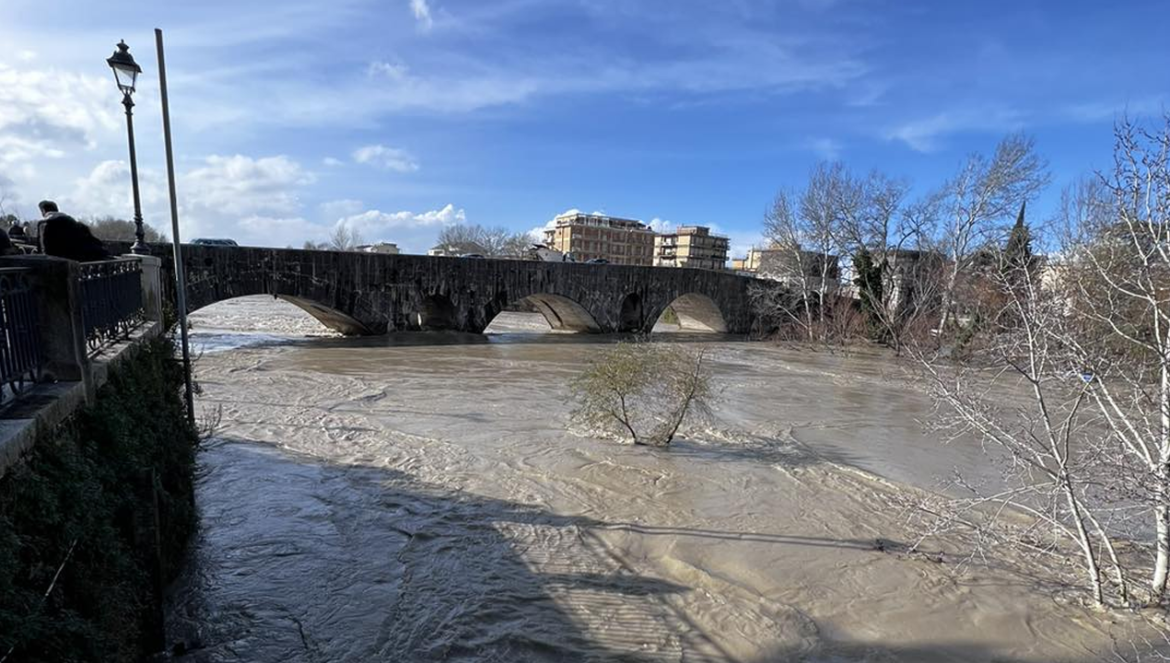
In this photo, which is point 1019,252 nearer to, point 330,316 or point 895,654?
point 895,654

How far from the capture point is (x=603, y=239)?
120 meters

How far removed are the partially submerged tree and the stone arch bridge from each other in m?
16.4

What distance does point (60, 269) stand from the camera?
3.80 m

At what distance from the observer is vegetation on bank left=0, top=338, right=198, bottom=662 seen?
2727 millimetres

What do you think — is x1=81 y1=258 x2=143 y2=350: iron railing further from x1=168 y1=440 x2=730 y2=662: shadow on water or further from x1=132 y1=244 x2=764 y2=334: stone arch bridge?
x1=132 y1=244 x2=764 y2=334: stone arch bridge

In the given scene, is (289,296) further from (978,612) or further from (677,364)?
(978,612)

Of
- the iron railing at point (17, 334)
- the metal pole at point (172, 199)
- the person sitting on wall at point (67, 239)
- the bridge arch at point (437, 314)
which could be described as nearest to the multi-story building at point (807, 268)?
the bridge arch at point (437, 314)

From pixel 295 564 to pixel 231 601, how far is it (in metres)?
0.77

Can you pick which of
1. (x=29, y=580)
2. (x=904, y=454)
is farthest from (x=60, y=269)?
(x=904, y=454)

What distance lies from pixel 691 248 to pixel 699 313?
273ft

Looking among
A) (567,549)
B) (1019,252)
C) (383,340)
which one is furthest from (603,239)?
(567,549)

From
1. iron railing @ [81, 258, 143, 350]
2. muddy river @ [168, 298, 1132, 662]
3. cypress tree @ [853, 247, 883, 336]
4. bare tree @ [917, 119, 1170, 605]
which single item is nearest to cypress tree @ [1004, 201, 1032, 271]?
bare tree @ [917, 119, 1170, 605]

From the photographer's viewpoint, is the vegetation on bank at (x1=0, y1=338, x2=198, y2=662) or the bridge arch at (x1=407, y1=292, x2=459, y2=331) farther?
the bridge arch at (x1=407, y1=292, x2=459, y2=331)

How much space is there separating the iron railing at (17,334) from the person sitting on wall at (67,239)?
3.26 meters
